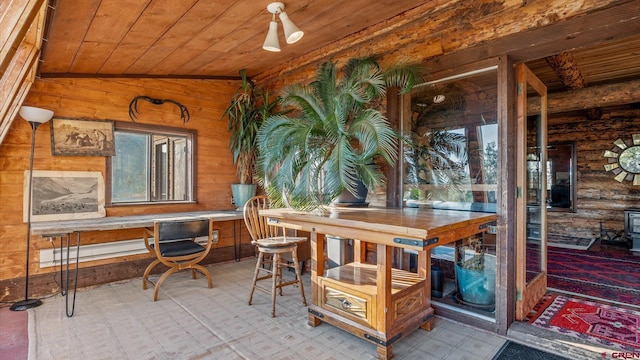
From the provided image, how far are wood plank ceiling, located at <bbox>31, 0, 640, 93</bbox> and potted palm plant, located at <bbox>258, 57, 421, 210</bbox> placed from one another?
45cm

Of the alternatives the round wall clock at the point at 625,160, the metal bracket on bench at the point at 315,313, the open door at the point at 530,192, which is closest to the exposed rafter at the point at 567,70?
the open door at the point at 530,192

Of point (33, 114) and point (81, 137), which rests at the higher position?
point (33, 114)

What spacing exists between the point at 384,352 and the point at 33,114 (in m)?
3.50

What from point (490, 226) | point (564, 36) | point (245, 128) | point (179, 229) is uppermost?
point (564, 36)

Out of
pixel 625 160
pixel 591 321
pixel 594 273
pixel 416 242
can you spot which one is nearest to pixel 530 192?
pixel 591 321

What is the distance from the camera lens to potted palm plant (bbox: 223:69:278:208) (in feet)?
14.1

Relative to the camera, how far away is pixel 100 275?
3.58m

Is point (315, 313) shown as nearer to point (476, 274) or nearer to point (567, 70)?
point (476, 274)

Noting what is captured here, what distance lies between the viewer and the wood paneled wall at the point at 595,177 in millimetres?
5891

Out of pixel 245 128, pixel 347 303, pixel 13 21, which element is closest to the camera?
pixel 13 21

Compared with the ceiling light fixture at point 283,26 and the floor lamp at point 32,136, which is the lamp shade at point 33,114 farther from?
the ceiling light fixture at point 283,26

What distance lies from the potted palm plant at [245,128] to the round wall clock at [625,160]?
6.32 m

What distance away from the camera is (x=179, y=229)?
314 centimetres

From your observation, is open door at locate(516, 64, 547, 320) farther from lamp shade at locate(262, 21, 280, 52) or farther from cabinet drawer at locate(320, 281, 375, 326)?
lamp shade at locate(262, 21, 280, 52)
